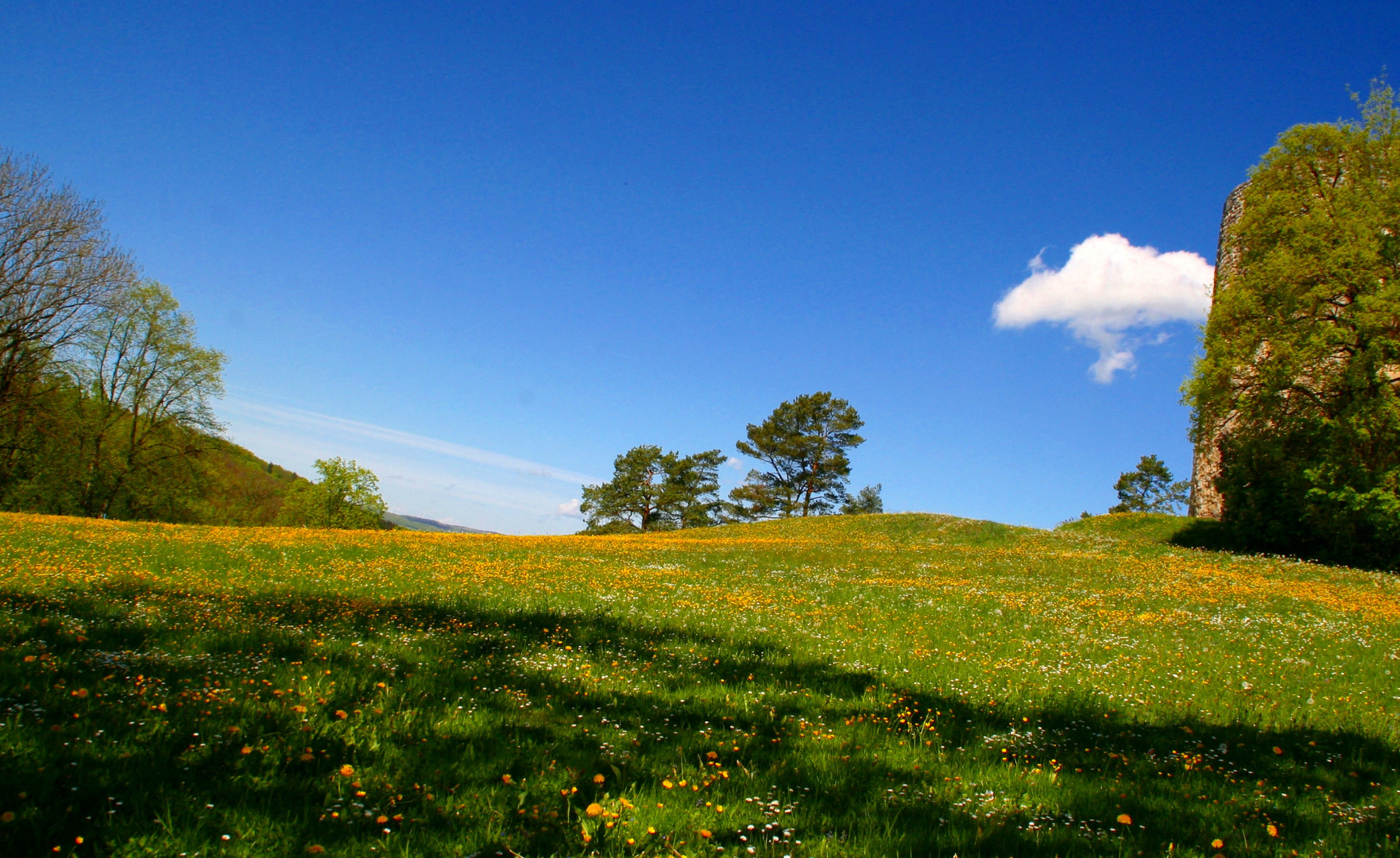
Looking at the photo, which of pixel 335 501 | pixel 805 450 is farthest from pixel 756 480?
pixel 335 501

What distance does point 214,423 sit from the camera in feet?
157

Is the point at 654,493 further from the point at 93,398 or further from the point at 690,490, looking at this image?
the point at 93,398

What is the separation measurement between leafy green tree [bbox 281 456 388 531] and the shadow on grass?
67.9 meters

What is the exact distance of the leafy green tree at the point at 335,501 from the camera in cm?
6938

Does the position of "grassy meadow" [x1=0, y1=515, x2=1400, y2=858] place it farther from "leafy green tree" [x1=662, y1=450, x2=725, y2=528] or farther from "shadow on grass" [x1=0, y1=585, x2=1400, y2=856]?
"leafy green tree" [x1=662, y1=450, x2=725, y2=528]

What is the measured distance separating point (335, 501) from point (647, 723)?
74571 mm

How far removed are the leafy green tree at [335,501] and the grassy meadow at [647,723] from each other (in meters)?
59.6

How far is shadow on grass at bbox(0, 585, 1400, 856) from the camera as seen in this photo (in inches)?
156

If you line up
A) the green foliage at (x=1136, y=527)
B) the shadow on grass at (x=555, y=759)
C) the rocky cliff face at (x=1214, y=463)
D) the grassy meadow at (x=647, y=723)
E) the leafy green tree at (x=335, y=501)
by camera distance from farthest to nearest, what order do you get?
the leafy green tree at (x=335, y=501) < the rocky cliff face at (x=1214, y=463) < the green foliage at (x=1136, y=527) < the grassy meadow at (x=647, y=723) < the shadow on grass at (x=555, y=759)

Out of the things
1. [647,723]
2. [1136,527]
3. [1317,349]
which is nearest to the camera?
[647,723]

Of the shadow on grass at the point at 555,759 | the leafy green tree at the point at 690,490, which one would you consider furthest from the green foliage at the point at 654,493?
the shadow on grass at the point at 555,759

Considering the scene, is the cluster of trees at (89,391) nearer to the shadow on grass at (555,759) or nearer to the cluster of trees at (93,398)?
the cluster of trees at (93,398)

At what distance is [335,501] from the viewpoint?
231ft

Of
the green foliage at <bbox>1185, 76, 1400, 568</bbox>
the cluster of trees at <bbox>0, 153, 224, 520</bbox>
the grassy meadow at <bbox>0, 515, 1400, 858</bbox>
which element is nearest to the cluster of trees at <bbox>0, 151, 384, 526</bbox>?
the cluster of trees at <bbox>0, 153, 224, 520</bbox>
